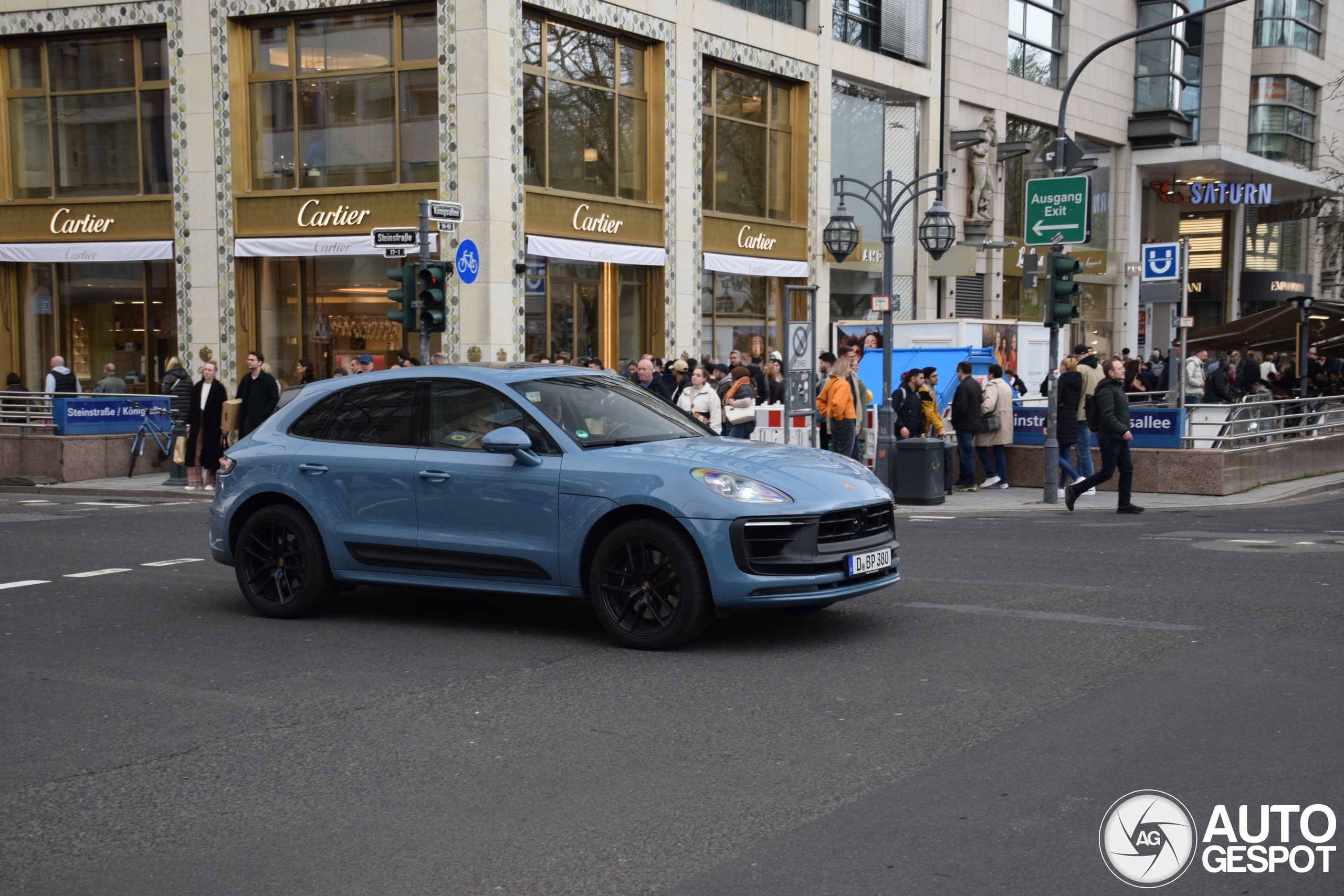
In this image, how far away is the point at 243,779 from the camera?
5516 millimetres

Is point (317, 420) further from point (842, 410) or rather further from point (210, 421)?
point (210, 421)

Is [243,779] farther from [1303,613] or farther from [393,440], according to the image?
[1303,613]

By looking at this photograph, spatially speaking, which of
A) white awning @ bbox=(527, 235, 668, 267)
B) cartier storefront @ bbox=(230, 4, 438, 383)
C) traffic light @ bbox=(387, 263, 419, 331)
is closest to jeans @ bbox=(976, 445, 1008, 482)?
traffic light @ bbox=(387, 263, 419, 331)

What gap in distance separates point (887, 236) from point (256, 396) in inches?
387

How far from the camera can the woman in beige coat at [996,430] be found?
19.5 metres

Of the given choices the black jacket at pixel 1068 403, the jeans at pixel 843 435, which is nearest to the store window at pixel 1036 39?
the black jacket at pixel 1068 403

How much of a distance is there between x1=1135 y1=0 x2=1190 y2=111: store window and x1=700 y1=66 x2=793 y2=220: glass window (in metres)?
18.4

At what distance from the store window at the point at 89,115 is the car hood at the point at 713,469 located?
22.0 meters

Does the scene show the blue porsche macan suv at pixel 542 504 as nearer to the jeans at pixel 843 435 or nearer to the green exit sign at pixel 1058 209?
the jeans at pixel 843 435

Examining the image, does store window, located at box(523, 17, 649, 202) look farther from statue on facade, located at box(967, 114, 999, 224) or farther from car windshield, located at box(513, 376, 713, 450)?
car windshield, located at box(513, 376, 713, 450)

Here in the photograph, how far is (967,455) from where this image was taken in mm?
19641

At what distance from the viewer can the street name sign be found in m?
17.5

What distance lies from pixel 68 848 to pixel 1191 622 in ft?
21.4

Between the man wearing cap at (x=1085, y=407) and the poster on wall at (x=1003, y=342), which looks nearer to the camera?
the man wearing cap at (x=1085, y=407)
